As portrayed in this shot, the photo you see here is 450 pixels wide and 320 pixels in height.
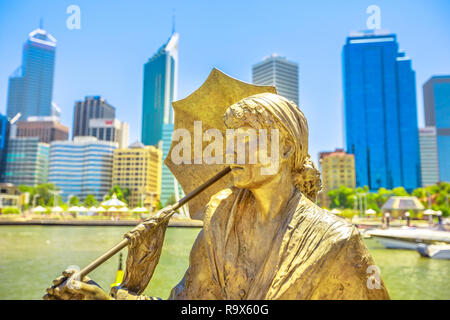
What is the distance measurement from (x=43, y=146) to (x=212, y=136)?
111 m

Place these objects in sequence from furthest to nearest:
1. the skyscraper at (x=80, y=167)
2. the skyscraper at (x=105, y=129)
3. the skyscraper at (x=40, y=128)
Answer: the skyscraper at (x=105, y=129)
the skyscraper at (x=40, y=128)
the skyscraper at (x=80, y=167)

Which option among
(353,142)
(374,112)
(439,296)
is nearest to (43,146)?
(353,142)

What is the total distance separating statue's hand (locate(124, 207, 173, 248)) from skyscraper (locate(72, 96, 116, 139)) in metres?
147

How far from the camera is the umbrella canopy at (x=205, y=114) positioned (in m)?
2.42

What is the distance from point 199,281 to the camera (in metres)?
1.94

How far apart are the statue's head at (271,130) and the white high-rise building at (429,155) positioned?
150 meters

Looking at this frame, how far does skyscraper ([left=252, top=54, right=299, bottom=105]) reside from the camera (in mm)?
115306

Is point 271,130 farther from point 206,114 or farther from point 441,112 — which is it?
point 441,112

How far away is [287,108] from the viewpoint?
1.82m

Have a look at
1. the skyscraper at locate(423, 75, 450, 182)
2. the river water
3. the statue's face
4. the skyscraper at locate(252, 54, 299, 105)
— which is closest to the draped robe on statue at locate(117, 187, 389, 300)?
the statue's face

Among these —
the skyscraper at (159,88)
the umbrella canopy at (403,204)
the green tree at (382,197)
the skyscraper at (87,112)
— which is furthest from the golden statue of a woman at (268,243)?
the skyscraper at (87,112)

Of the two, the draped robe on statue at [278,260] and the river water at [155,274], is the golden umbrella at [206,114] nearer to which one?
the draped robe on statue at [278,260]
